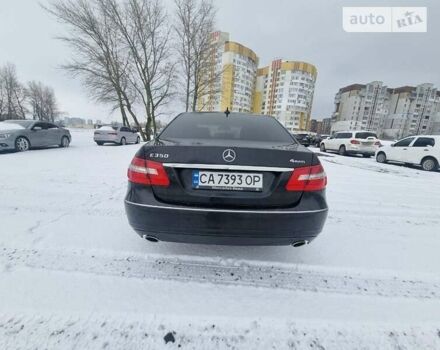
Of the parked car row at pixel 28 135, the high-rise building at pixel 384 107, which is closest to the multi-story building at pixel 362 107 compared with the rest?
the high-rise building at pixel 384 107

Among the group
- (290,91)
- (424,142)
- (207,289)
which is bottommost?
(207,289)

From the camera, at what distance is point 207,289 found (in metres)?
1.77

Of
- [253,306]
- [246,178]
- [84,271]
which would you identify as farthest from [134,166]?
[253,306]

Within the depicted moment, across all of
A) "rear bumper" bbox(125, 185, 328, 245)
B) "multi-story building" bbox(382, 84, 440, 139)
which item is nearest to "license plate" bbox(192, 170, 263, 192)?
"rear bumper" bbox(125, 185, 328, 245)

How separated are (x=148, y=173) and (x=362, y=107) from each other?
89224mm

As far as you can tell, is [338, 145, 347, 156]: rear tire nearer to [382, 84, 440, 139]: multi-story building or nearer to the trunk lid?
the trunk lid

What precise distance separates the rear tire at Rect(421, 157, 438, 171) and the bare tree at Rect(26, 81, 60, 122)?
68611mm

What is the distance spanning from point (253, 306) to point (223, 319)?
0.25 meters

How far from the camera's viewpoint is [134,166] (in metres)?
A: 1.78

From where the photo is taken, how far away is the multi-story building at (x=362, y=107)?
7394 centimetres

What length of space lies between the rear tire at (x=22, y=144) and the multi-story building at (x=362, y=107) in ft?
256

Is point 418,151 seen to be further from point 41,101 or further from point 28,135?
point 41,101

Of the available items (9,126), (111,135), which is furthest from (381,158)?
(9,126)

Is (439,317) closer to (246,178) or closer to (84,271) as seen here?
(246,178)
